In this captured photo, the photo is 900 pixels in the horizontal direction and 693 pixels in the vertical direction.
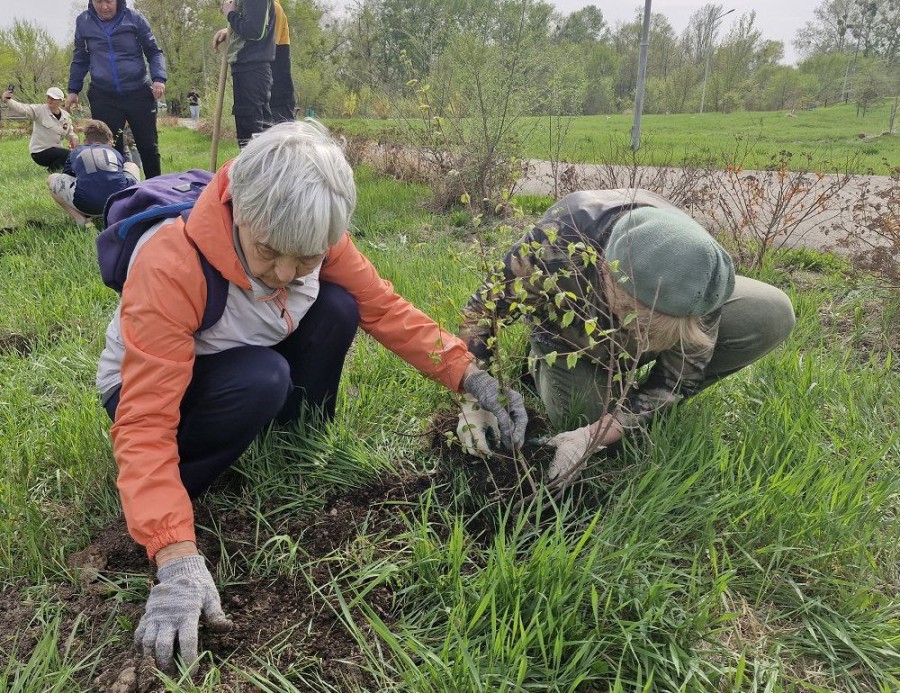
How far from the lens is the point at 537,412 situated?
7.54 feet

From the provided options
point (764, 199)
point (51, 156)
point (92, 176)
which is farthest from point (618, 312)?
point (51, 156)

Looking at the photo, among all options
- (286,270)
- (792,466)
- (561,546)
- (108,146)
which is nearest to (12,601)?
(286,270)

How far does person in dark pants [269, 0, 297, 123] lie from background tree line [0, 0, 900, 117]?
0.66m

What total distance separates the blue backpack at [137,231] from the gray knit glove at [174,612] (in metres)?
0.66

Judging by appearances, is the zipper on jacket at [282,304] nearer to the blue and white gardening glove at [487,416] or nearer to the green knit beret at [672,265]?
the blue and white gardening glove at [487,416]

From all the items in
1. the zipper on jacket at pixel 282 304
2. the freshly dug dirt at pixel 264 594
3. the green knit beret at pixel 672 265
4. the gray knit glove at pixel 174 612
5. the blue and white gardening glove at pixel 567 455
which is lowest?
the freshly dug dirt at pixel 264 594

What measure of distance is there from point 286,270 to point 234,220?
175 millimetres

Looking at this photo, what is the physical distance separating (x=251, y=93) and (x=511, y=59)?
217 cm

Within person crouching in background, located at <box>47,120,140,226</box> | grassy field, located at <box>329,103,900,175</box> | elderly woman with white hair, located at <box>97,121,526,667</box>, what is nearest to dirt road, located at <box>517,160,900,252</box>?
grassy field, located at <box>329,103,900,175</box>

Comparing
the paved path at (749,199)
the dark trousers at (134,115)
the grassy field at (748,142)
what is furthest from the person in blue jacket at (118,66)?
the paved path at (749,199)

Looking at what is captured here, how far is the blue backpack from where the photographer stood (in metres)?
1.61

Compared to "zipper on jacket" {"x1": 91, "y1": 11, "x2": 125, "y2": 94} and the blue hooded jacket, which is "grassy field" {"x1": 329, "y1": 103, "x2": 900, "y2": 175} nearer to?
the blue hooded jacket

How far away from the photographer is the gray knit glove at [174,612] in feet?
4.25

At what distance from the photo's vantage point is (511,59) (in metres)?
4.77
